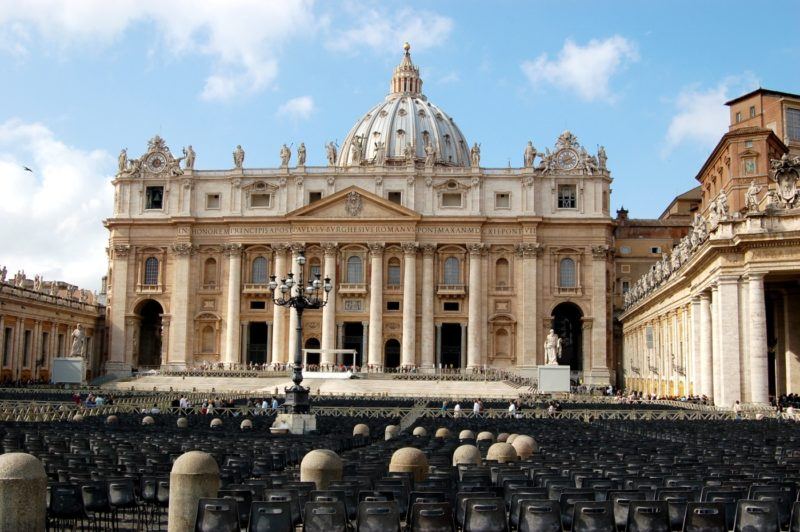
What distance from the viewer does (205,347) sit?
94.1 metres

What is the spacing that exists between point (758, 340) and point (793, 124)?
144 ft

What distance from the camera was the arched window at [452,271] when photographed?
92.7 metres

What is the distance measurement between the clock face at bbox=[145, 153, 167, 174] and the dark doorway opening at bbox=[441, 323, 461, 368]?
3275 cm

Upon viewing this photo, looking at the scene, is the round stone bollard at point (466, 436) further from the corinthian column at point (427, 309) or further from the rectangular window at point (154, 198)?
the rectangular window at point (154, 198)

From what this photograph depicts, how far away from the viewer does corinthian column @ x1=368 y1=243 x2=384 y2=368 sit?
297ft

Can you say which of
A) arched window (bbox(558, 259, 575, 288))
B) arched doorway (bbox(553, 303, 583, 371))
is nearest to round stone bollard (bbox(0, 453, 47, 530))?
arched window (bbox(558, 259, 575, 288))

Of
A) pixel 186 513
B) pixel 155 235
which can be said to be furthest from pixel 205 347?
pixel 186 513

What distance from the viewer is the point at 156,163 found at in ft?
318

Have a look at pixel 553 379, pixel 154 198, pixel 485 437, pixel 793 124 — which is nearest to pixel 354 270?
pixel 154 198

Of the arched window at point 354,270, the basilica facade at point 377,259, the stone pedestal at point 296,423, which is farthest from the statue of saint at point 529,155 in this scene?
the stone pedestal at point 296,423

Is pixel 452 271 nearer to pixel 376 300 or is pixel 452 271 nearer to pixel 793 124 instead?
pixel 376 300

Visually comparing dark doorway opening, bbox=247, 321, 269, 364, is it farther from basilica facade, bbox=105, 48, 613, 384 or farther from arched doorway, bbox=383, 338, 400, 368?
arched doorway, bbox=383, 338, 400, 368

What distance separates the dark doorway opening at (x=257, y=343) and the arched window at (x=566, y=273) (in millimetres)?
29362

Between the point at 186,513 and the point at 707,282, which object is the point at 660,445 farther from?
the point at 707,282
